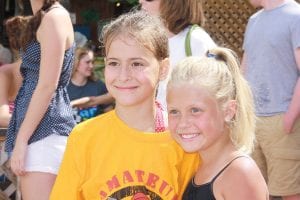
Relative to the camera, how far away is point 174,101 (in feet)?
7.26

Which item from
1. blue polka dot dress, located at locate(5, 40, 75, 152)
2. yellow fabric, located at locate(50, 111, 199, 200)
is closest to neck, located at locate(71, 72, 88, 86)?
blue polka dot dress, located at locate(5, 40, 75, 152)

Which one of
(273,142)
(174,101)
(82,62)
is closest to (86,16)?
(82,62)

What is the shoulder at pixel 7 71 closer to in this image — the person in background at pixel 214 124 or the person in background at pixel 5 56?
the person in background at pixel 214 124

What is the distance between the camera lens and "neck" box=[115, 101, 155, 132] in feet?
7.55

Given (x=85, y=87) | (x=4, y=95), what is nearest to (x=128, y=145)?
(x=4, y=95)

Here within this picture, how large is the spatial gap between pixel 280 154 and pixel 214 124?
5.80 feet

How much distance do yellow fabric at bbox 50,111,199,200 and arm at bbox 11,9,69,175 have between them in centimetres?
59

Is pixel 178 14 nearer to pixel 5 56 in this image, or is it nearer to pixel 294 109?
pixel 294 109

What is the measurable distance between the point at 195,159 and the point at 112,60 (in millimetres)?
463

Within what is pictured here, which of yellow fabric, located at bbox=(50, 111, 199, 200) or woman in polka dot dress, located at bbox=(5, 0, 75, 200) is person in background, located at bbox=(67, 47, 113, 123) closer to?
woman in polka dot dress, located at bbox=(5, 0, 75, 200)

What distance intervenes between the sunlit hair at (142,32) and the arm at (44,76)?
1.58ft

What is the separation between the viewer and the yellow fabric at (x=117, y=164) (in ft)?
7.32

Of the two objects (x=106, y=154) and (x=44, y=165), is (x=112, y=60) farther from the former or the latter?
(x=44, y=165)

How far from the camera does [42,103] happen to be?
9.29 ft
